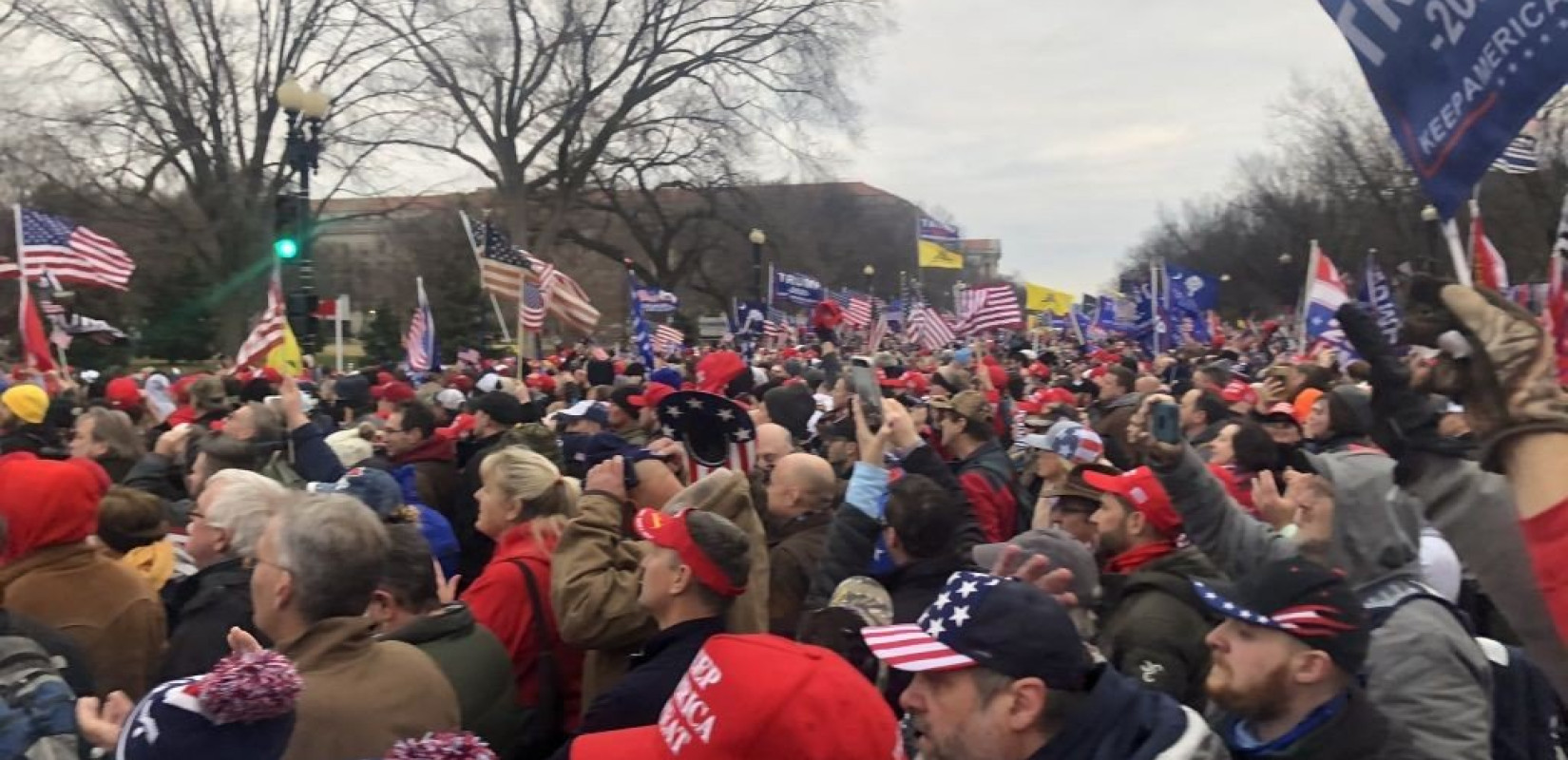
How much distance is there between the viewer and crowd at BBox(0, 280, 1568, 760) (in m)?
2.21

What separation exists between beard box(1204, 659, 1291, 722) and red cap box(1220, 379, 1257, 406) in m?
7.68

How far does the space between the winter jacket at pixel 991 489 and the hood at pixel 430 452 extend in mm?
2890

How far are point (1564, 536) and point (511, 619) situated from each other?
120 inches

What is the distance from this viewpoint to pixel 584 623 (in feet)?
13.0

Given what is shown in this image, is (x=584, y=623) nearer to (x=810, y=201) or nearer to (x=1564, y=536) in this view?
(x=1564, y=536)

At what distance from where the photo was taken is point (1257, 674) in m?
2.86

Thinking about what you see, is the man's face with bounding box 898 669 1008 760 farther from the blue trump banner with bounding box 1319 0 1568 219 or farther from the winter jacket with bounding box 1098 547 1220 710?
the blue trump banner with bounding box 1319 0 1568 219

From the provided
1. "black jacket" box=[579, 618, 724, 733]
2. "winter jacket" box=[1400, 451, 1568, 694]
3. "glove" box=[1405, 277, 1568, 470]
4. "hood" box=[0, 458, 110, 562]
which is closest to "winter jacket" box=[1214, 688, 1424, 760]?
"winter jacket" box=[1400, 451, 1568, 694]

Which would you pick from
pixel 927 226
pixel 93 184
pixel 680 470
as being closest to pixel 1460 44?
pixel 680 470

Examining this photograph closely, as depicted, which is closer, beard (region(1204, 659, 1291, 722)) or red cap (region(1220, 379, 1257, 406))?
beard (region(1204, 659, 1291, 722))

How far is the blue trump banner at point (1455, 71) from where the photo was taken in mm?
2955

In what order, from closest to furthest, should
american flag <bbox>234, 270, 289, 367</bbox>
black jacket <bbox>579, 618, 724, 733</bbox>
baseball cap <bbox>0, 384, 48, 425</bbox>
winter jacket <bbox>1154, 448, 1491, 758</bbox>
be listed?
winter jacket <bbox>1154, 448, 1491, 758</bbox> → black jacket <bbox>579, 618, 724, 733</bbox> → baseball cap <bbox>0, 384, 48, 425</bbox> → american flag <bbox>234, 270, 289, 367</bbox>

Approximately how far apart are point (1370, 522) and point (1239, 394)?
24.0 feet

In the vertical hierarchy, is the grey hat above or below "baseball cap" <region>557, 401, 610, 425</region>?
above
